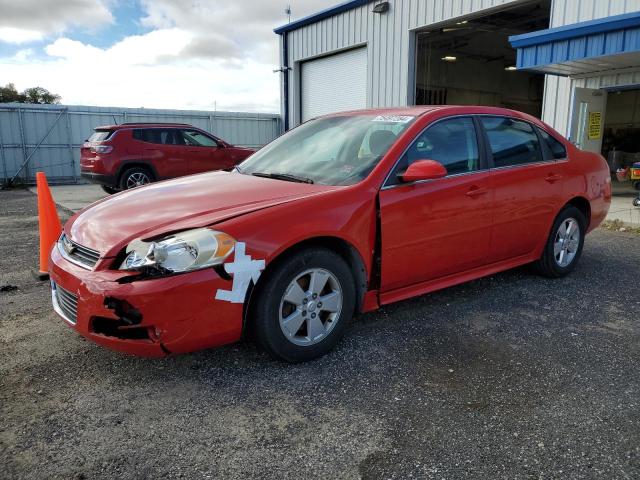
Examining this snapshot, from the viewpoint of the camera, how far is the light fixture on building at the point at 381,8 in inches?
536

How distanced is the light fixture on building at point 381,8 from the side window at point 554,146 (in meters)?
10.4

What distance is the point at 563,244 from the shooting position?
15.8ft

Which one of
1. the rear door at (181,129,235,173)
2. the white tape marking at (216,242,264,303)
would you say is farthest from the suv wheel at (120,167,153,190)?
the white tape marking at (216,242,264,303)

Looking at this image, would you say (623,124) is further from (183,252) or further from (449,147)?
(183,252)

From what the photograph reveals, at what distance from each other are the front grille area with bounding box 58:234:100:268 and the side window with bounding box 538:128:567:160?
3.85 metres

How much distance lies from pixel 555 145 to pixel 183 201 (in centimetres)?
342

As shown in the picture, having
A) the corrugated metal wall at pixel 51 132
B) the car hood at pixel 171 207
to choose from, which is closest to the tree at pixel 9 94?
the corrugated metal wall at pixel 51 132

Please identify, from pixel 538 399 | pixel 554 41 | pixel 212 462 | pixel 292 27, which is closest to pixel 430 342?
pixel 538 399

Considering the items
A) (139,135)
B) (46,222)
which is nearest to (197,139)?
(139,135)

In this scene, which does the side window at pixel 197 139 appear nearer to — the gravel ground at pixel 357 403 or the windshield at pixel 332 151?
the windshield at pixel 332 151

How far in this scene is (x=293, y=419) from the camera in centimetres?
A: 255

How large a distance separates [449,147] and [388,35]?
1126 cm

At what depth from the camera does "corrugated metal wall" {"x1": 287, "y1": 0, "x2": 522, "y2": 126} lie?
1238cm

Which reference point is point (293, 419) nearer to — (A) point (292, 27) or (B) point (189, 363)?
(B) point (189, 363)
